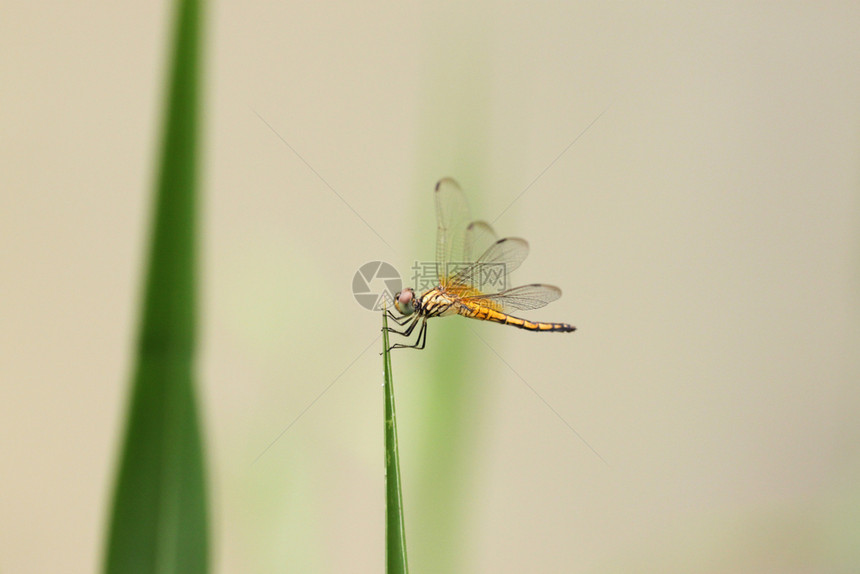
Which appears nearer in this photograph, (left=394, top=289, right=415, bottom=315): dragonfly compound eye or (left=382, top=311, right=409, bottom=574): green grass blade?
(left=382, top=311, right=409, bottom=574): green grass blade

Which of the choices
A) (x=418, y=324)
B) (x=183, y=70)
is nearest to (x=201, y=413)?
(x=183, y=70)

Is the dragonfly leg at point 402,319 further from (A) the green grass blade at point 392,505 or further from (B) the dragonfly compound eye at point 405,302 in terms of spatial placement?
(A) the green grass blade at point 392,505

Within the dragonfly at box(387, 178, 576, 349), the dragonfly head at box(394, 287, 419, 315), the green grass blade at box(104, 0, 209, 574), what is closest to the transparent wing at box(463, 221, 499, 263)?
the dragonfly at box(387, 178, 576, 349)

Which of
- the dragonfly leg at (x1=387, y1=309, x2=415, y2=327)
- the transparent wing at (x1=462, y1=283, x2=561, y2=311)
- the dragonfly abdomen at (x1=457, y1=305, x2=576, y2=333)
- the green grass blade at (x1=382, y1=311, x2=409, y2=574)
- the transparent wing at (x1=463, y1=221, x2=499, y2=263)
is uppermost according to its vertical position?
the transparent wing at (x1=463, y1=221, x2=499, y2=263)

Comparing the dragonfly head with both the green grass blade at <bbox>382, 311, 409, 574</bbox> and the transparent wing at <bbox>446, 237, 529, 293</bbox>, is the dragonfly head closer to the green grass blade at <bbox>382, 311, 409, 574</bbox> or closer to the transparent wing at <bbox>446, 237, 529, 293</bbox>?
the transparent wing at <bbox>446, 237, 529, 293</bbox>

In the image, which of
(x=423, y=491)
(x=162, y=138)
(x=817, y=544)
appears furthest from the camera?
(x=817, y=544)

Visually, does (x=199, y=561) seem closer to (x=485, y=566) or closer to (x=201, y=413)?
(x=201, y=413)

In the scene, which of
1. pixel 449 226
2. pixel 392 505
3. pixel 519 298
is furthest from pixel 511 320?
pixel 392 505
